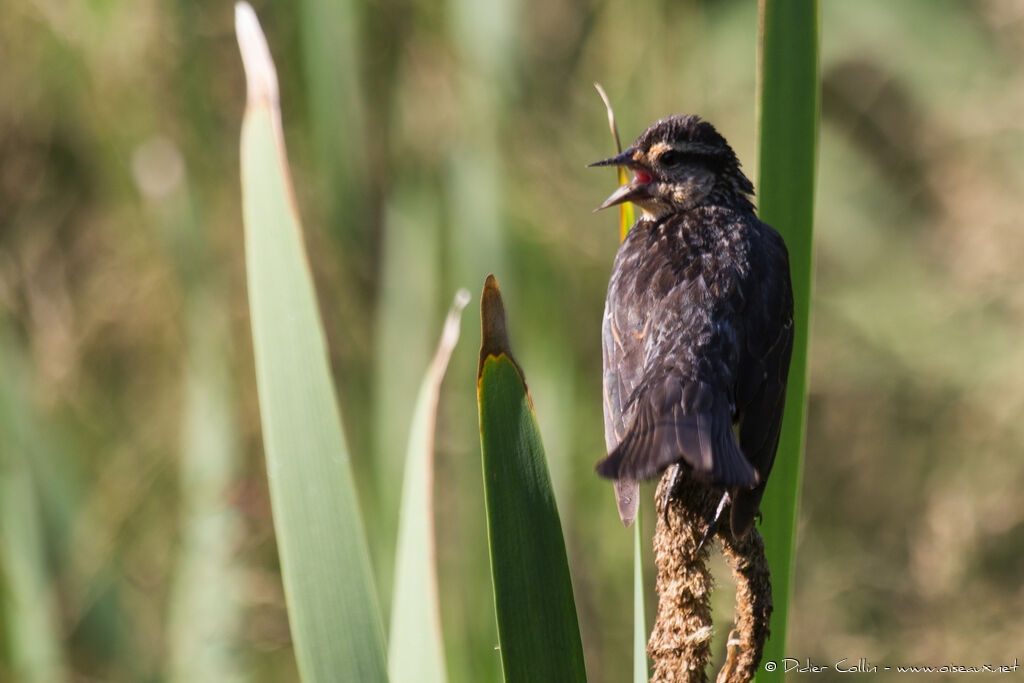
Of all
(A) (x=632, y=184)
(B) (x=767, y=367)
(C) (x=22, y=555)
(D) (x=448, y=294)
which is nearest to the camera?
(B) (x=767, y=367)

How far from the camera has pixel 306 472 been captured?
132cm

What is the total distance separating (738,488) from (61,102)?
4194mm

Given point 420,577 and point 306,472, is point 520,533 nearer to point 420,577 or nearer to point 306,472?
point 420,577

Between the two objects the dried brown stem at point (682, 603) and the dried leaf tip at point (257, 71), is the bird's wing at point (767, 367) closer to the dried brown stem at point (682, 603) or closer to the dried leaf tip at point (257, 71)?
the dried brown stem at point (682, 603)

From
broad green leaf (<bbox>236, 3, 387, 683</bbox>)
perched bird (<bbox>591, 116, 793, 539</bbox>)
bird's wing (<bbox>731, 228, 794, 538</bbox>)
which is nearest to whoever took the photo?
broad green leaf (<bbox>236, 3, 387, 683</bbox>)

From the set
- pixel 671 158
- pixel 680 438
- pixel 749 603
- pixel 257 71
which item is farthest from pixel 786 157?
pixel 257 71

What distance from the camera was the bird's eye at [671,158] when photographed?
2.24m

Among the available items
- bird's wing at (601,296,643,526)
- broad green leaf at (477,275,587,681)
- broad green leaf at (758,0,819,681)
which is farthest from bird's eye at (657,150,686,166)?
broad green leaf at (477,275,587,681)

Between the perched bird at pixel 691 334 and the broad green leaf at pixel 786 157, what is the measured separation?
4.5 inches

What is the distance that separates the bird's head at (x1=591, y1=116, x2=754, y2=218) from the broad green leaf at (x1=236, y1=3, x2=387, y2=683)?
1011 mm

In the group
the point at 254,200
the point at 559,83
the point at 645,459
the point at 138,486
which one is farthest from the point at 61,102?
the point at 645,459

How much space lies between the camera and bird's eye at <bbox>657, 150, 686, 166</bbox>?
7.34 ft

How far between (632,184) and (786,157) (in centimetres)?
59

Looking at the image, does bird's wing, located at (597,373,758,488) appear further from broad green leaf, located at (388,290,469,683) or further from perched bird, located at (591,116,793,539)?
broad green leaf, located at (388,290,469,683)
